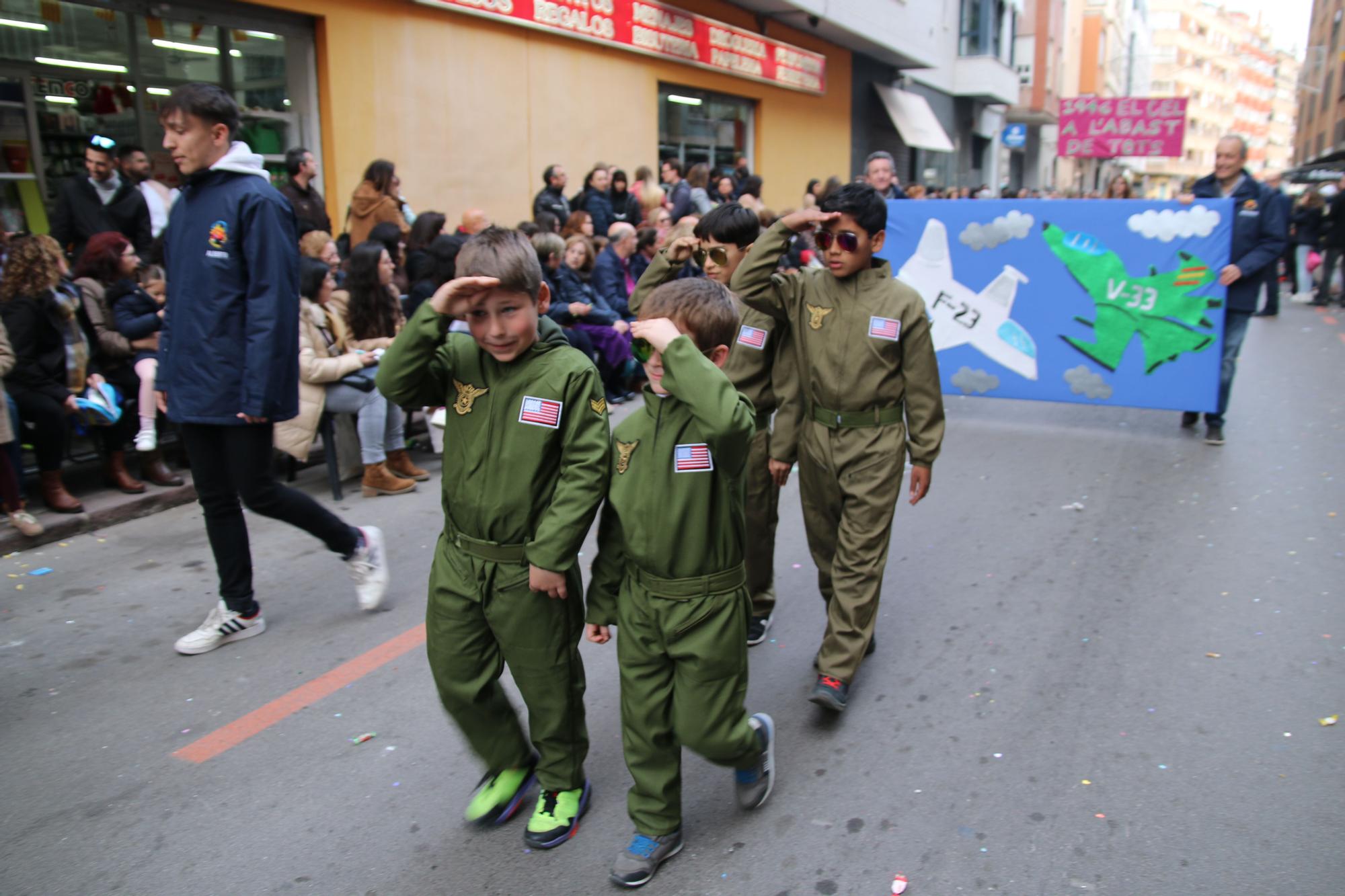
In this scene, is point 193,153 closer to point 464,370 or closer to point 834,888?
point 464,370

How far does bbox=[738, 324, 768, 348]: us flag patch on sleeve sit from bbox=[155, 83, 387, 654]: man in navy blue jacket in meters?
1.78

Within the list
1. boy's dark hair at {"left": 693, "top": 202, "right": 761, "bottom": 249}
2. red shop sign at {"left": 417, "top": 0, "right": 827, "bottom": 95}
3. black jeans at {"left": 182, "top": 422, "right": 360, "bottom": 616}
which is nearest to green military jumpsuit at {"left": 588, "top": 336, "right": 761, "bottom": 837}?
boy's dark hair at {"left": 693, "top": 202, "right": 761, "bottom": 249}

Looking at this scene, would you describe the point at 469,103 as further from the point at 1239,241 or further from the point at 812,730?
the point at 812,730

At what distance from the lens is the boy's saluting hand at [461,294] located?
2.59 meters

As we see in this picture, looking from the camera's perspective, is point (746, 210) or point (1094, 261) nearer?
point (746, 210)

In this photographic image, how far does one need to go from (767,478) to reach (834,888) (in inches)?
68.0

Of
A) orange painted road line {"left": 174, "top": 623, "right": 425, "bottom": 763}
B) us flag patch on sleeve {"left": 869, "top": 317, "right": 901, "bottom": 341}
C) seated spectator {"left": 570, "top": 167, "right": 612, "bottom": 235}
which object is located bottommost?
orange painted road line {"left": 174, "top": 623, "right": 425, "bottom": 763}

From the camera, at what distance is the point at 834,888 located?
109 inches

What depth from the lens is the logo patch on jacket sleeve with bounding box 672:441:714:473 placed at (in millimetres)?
2699

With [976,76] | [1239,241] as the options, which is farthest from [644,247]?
[976,76]

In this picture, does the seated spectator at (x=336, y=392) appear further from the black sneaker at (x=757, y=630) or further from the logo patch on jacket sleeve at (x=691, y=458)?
the logo patch on jacket sleeve at (x=691, y=458)

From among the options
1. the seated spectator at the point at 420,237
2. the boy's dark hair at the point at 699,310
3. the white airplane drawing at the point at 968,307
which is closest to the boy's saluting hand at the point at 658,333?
the boy's dark hair at the point at 699,310

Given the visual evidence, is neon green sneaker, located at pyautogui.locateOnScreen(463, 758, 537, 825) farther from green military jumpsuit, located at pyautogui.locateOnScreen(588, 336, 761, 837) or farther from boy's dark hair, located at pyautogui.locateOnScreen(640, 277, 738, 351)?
boy's dark hair, located at pyautogui.locateOnScreen(640, 277, 738, 351)

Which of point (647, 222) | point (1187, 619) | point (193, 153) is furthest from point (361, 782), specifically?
point (647, 222)
